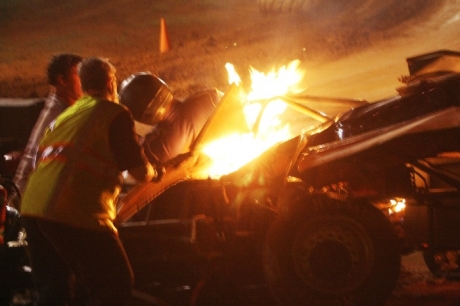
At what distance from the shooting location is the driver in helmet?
16.6 feet

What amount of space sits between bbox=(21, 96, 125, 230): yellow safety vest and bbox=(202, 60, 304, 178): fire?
4.85 feet

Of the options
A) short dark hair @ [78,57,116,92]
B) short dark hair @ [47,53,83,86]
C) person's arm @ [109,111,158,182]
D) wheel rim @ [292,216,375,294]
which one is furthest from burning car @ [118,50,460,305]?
short dark hair @ [47,53,83,86]

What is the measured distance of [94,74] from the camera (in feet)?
11.4

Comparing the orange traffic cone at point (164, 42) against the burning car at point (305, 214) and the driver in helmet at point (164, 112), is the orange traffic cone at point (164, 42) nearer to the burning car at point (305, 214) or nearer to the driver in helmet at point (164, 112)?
the driver in helmet at point (164, 112)

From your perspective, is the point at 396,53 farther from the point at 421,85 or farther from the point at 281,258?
the point at 281,258

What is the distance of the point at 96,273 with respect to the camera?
3188 mm

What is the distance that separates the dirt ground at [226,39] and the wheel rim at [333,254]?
6.13m

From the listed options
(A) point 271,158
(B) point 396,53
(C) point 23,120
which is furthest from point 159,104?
(B) point 396,53

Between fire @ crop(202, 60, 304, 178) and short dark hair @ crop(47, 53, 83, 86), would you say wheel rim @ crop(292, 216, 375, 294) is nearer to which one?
fire @ crop(202, 60, 304, 178)

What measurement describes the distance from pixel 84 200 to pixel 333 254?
81.3 inches

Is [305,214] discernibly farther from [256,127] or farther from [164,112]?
[164,112]

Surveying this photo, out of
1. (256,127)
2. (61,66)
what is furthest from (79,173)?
(256,127)

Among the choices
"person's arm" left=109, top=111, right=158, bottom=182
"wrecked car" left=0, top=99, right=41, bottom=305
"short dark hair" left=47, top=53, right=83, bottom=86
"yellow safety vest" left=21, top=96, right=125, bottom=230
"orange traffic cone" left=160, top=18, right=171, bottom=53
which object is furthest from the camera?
"orange traffic cone" left=160, top=18, right=171, bottom=53

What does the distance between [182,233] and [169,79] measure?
26.2 ft
